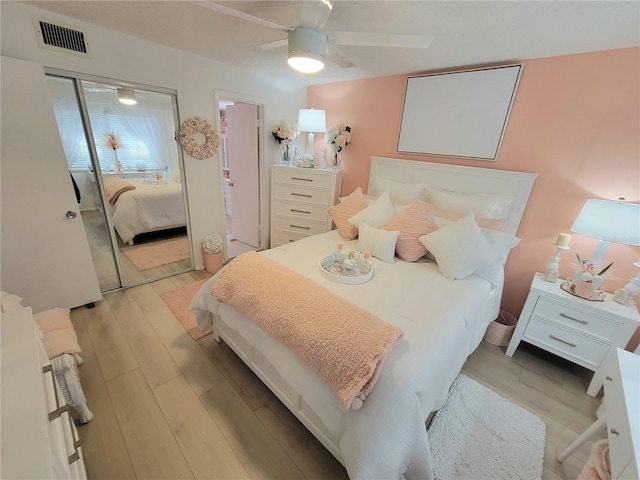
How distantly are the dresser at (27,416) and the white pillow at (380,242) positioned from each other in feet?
6.10

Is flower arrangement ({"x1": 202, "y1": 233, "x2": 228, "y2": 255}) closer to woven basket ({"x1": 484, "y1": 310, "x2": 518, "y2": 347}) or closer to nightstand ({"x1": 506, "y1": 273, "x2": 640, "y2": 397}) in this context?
woven basket ({"x1": 484, "y1": 310, "x2": 518, "y2": 347})

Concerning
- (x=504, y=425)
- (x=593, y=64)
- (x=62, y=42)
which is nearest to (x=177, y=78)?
(x=62, y=42)

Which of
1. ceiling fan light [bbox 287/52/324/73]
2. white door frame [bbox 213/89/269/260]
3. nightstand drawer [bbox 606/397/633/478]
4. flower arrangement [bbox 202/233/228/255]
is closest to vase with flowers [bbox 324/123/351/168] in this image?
white door frame [bbox 213/89/269/260]

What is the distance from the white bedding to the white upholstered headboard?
7.24 feet

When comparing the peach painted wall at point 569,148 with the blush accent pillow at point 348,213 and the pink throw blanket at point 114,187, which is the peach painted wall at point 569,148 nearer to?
the blush accent pillow at point 348,213

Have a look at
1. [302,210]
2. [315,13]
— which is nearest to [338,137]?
[302,210]

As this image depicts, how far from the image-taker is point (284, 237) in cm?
353

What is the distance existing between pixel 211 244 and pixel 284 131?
5.42ft

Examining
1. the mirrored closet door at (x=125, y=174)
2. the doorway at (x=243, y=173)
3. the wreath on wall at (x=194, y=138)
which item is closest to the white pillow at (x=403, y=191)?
the doorway at (x=243, y=173)

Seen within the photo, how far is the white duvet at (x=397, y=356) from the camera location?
3.29 feet

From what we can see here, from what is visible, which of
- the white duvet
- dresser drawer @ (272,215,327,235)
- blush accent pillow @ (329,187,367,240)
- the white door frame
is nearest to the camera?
the white duvet

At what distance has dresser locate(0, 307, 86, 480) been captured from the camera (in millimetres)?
590

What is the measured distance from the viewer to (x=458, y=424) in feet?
5.05

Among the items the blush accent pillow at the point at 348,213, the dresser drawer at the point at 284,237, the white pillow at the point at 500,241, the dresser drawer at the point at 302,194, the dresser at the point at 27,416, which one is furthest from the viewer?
the dresser drawer at the point at 284,237
